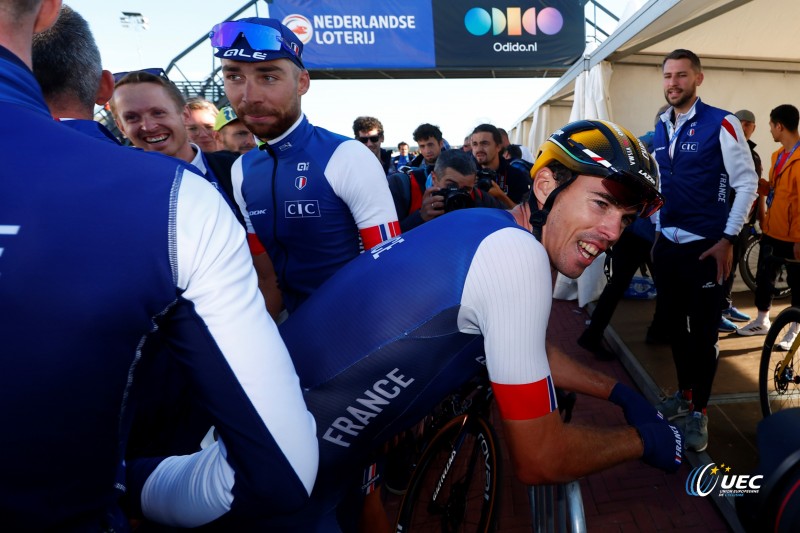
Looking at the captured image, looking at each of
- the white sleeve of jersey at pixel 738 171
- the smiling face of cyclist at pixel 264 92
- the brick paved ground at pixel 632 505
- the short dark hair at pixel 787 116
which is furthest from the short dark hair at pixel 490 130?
the brick paved ground at pixel 632 505

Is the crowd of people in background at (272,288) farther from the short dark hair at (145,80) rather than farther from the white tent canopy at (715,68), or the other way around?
the white tent canopy at (715,68)

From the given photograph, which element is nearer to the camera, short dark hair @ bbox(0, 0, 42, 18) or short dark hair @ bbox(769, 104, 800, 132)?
short dark hair @ bbox(0, 0, 42, 18)

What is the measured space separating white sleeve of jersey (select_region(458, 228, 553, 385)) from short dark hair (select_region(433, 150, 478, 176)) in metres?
2.09

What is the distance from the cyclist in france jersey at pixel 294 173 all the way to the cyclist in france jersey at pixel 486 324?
81cm

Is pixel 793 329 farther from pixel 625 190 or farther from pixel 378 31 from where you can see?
pixel 378 31

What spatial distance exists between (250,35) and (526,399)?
2.09m

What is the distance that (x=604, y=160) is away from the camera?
1546mm

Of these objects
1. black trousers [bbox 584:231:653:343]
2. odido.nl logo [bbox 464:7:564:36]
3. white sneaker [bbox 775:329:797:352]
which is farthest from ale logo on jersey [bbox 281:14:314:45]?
white sneaker [bbox 775:329:797:352]

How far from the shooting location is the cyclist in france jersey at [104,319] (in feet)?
1.90

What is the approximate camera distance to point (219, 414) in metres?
0.74

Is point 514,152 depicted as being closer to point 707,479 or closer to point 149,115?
point 707,479

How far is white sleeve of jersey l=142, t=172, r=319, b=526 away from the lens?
67 centimetres

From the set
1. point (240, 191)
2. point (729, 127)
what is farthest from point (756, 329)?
point (240, 191)

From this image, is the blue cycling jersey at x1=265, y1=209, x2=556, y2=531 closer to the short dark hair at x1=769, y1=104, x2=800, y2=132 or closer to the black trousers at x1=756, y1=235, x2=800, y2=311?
the black trousers at x1=756, y1=235, x2=800, y2=311
